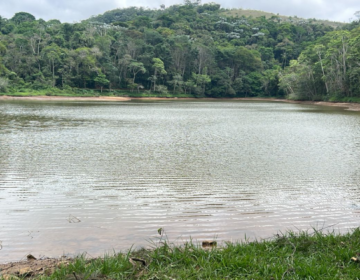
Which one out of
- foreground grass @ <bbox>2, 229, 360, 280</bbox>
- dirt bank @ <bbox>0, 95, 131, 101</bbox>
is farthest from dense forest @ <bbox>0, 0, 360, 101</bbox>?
foreground grass @ <bbox>2, 229, 360, 280</bbox>

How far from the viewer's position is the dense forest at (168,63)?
173 ft

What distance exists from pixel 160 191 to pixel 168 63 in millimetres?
72154

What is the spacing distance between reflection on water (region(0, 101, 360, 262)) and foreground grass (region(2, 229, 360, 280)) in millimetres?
826

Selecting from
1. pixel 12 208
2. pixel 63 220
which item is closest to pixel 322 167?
pixel 63 220

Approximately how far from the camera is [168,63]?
7644 cm

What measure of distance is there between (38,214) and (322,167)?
306 inches

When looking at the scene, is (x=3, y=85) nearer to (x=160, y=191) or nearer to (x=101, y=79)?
(x=101, y=79)

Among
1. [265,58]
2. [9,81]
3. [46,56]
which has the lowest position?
[9,81]

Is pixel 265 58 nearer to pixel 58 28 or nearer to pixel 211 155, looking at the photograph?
pixel 58 28

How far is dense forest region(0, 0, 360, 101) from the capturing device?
173ft

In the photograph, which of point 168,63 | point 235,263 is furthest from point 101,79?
point 235,263

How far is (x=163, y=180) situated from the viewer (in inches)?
308

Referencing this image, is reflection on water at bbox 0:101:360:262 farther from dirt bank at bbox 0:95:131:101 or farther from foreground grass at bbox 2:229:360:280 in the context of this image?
dirt bank at bbox 0:95:131:101

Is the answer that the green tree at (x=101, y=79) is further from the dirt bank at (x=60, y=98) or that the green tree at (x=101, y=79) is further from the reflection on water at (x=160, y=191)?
the reflection on water at (x=160, y=191)
